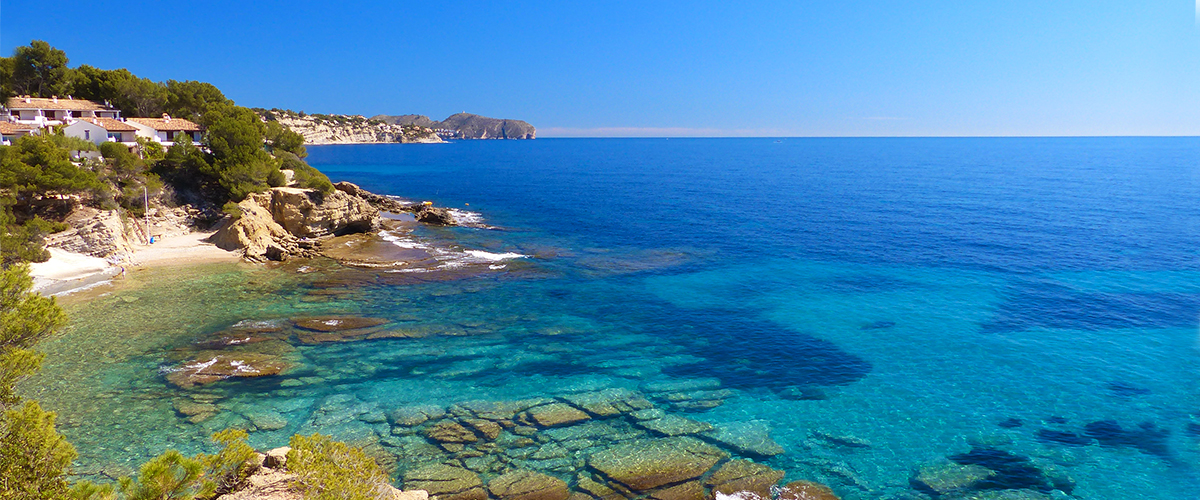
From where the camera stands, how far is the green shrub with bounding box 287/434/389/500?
12.1 meters

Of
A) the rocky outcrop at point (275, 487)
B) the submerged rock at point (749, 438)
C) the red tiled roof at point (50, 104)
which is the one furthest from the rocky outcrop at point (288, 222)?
the submerged rock at point (749, 438)

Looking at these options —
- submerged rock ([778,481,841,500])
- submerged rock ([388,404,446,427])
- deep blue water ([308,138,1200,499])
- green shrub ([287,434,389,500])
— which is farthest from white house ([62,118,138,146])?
submerged rock ([778,481,841,500])

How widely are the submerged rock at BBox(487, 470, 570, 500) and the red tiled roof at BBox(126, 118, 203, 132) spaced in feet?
235

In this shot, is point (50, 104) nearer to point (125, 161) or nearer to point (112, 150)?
point (112, 150)

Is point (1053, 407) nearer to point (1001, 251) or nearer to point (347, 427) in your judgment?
point (347, 427)

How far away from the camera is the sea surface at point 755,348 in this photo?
2061 cm

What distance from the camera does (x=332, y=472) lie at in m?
12.6

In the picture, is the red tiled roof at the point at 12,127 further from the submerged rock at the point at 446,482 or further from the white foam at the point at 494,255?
Answer: the submerged rock at the point at 446,482

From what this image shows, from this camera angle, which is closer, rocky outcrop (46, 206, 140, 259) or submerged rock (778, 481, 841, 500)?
submerged rock (778, 481, 841, 500)

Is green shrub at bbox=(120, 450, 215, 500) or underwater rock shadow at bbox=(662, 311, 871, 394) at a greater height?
green shrub at bbox=(120, 450, 215, 500)

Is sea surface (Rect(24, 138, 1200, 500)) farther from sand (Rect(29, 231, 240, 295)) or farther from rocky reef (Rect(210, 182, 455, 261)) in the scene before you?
rocky reef (Rect(210, 182, 455, 261))

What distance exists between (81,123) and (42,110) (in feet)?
31.3

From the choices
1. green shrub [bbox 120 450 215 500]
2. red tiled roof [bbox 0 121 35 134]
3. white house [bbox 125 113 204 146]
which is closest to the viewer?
green shrub [bbox 120 450 215 500]

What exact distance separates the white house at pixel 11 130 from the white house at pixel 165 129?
893 cm
